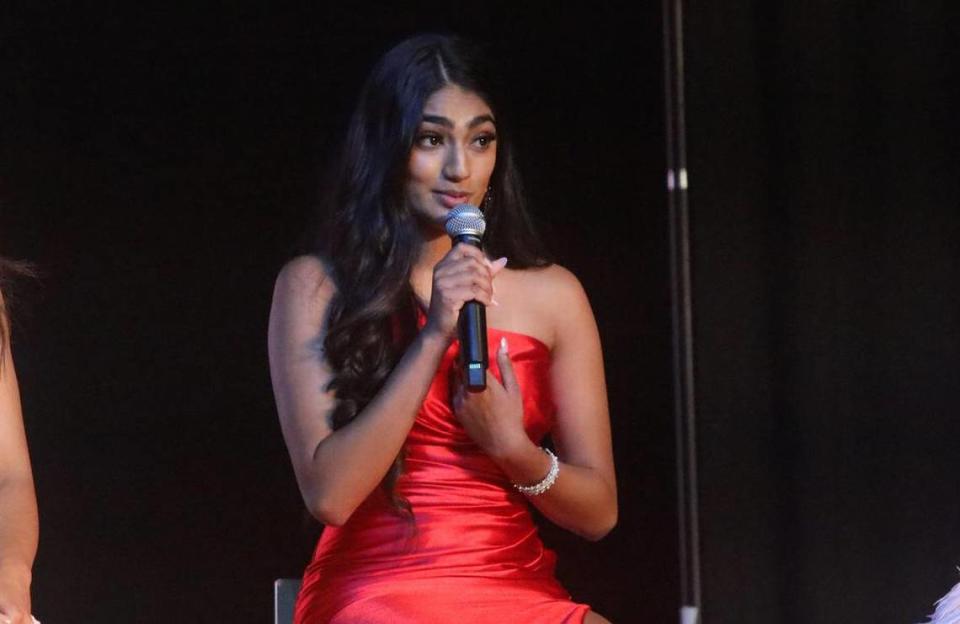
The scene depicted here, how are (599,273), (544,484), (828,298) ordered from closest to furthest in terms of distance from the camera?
(544,484) → (599,273) → (828,298)

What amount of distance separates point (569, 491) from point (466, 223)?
49 cm

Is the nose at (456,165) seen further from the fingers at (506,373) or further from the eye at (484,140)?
the fingers at (506,373)

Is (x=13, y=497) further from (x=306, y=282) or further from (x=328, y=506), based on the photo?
(x=306, y=282)

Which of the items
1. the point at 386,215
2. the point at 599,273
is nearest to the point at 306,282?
the point at 386,215

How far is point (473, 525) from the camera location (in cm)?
221

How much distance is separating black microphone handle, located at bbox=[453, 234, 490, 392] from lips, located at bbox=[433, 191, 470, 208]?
0.37 metres

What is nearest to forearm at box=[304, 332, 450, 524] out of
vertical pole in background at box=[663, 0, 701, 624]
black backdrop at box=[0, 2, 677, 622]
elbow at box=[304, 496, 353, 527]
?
elbow at box=[304, 496, 353, 527]

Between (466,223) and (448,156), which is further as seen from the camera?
(448,156)

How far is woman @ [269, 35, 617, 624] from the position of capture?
2102 mm

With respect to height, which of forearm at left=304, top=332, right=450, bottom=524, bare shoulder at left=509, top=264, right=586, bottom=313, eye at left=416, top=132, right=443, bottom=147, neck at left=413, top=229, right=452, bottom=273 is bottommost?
forearm at left=304, top=332, right=450, bottom=524

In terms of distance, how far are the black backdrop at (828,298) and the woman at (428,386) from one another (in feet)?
2.50

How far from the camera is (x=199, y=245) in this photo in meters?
2.82

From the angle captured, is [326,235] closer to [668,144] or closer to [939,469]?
[668,144]

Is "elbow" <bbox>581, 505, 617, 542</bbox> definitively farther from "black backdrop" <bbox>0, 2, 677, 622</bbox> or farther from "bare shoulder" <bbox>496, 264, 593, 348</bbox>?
"black backdrop" <bbox>0, 2, 677, 622</bbox>
